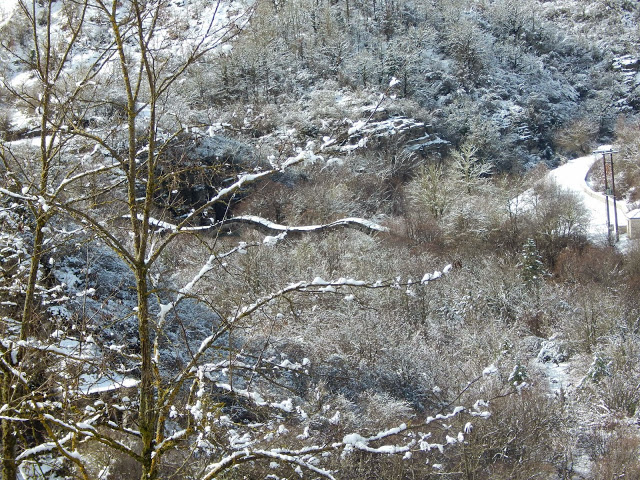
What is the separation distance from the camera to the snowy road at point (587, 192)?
2155 cm

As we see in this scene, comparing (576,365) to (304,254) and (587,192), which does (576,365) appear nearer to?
(304,254)

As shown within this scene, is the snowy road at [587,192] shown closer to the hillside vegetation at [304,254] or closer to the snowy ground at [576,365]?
the snowy ground at [576,365]

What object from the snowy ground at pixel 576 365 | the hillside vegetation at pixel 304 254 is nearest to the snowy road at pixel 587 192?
the snowy ground at pixel 576 365

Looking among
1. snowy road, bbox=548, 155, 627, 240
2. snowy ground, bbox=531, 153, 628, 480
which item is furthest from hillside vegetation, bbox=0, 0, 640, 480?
snowy road, bbox=548, 155, 627, 240

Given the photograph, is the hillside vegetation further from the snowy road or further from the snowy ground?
the snowy road

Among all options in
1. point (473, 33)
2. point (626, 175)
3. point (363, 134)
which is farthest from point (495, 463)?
point (473, 33)

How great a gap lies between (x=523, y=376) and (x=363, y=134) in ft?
29.8

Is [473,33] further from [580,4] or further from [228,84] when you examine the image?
Result: [228,84]

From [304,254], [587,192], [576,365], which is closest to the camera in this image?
[576,365]

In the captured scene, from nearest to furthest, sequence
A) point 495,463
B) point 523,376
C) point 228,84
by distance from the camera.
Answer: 1. point 495,463
2. point 523,376
3. point 228,84

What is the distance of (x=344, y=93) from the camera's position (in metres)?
33.7

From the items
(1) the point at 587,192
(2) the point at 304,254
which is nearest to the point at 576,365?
(2) the point at 304,254

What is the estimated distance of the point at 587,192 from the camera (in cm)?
2562

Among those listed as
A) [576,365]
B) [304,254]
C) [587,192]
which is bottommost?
[576,365]
